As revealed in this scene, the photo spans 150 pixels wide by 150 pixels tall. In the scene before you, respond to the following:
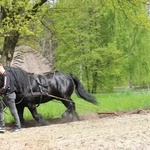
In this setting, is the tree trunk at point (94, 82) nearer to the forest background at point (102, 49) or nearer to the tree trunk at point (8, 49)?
the forest background at point (102, 49)

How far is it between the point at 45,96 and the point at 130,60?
875 inches

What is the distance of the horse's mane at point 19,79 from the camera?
9.70 m

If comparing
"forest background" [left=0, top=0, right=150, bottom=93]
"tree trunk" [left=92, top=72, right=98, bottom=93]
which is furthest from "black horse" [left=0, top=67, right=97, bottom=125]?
"tree trunk" [left=92, top=72, right=98, bottom=93]

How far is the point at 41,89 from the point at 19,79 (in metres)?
1.08

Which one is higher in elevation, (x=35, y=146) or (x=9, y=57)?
(x=9, y=57)

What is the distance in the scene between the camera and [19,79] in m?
9.86

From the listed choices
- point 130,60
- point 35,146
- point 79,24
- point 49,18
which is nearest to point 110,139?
point 35,146

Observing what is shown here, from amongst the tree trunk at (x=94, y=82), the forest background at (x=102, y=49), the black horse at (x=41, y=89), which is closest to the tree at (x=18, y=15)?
the black horse at (x=41, y=89)

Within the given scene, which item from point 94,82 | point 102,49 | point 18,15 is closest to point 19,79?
point 18,15

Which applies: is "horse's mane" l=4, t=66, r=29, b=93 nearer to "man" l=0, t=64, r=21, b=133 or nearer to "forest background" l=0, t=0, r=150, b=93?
"man" l=0, t=64, r=21, b=133

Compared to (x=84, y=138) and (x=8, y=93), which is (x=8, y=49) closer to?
(x=8, y=93)

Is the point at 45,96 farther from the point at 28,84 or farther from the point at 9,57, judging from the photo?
the point at 9,57

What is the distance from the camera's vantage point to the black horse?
10.1m

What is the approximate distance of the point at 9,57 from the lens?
14.5 m
